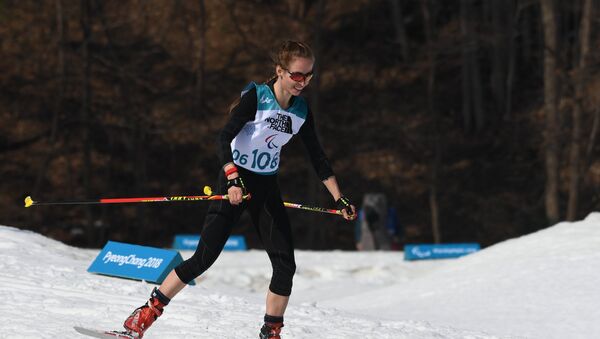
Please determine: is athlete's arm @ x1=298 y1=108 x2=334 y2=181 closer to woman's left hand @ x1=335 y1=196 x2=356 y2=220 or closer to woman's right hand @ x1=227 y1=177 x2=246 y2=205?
woman's left hand @ x1=335 y1=196 x2=356 y2=220

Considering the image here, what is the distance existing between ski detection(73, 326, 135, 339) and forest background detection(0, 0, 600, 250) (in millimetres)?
18274

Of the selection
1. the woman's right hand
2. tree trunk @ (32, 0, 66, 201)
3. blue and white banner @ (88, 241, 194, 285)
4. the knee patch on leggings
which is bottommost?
the knee patch on leggings

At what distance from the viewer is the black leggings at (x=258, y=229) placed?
5.43 meters

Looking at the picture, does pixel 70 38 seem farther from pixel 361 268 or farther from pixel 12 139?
pixel 361 268

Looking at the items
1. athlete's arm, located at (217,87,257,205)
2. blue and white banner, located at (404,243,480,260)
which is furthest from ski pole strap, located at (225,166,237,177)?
blue and white banner, located at (404,243,480,260)

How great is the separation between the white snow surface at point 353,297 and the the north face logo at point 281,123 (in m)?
1.73

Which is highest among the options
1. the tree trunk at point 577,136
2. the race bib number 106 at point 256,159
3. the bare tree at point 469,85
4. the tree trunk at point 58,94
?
the bare tree at point 469,85

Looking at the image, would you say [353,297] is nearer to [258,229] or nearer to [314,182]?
[258,229]

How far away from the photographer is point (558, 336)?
27.5ft

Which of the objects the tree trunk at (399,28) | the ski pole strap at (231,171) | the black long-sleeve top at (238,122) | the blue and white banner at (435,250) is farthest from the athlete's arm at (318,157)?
the tree trunk at (399,28)

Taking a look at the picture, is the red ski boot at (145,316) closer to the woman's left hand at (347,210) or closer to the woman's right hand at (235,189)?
the woman's right hand at (235,189)

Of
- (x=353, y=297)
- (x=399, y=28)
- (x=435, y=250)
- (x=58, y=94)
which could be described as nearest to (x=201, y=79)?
(x=58, y=94)

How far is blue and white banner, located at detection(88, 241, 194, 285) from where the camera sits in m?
8.83

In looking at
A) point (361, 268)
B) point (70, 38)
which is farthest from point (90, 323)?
point (70, 38)
